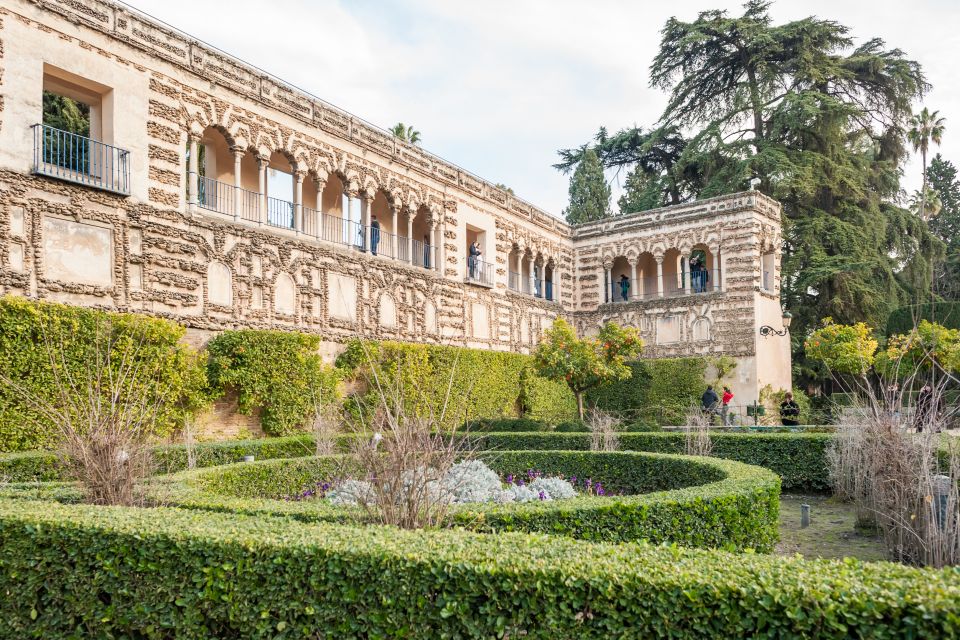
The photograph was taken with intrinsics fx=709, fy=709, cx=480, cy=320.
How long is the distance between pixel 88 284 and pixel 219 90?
6306mm

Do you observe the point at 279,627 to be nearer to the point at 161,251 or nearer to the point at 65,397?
the point at 65,397

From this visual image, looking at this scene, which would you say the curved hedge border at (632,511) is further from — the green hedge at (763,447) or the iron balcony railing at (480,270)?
the iron balcony railing at (480,270)

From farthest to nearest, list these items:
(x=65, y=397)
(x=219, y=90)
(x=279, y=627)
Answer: (x=219, y=90), (x=65, y=397), (x=279, y=627)

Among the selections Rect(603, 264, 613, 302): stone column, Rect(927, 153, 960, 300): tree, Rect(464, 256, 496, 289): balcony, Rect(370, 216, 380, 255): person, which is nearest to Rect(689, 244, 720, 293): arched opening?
Rect(603, 264, 613, 302): stone column

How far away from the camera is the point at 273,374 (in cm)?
1761

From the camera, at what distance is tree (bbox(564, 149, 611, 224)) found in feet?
133

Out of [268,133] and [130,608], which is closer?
[130,608]

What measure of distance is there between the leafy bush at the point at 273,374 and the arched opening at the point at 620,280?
1766cm

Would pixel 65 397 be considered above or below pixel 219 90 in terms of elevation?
below

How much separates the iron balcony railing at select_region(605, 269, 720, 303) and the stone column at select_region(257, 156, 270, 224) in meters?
18.2

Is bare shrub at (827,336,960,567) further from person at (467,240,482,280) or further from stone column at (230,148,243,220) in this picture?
person at (467,240,482,280)

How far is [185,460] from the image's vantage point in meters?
12.2

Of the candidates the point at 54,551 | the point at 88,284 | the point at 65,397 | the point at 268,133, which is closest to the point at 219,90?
the point at 268,133

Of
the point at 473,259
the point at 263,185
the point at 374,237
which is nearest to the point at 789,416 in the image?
the point at 473,259
